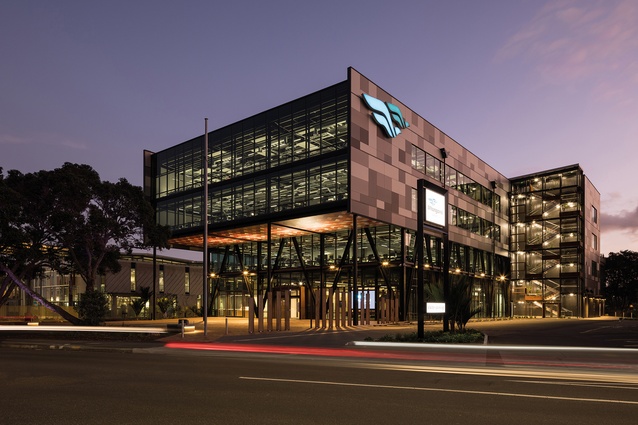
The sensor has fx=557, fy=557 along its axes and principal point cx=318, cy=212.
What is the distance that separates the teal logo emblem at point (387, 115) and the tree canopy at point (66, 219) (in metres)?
19.1


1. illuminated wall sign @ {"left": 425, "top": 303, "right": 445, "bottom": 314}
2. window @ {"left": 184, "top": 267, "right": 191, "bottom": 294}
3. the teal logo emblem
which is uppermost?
the teal logo emblem

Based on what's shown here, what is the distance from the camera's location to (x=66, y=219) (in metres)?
37.5

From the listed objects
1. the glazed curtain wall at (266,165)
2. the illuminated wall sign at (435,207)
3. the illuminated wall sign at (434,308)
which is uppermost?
the glazed curtain wall at (266,165)

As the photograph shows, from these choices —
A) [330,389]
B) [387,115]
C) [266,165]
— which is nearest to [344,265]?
[266,165]

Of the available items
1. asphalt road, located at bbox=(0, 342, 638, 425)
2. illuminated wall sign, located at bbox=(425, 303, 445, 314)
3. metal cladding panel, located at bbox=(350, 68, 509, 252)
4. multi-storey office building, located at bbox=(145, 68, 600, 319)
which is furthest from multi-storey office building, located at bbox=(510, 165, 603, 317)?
asphalt road, located at bbox=(0, 342, 638, 425)

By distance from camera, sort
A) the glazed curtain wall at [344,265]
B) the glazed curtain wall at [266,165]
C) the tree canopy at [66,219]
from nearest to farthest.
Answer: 1. the tree canopy at [66,219]
2. the glazed curtain wall at [266,165]
3. the glazed curtain wall at [344,265]

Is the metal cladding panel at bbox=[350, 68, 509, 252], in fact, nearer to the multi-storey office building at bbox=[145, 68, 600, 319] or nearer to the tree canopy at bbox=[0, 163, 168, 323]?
the multi-storey office building at bbox=[145, 68, 600, 319]

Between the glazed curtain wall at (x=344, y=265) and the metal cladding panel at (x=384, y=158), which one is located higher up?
the metal cladding panel at (x=384, y=158)

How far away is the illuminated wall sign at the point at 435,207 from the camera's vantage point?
24447mm

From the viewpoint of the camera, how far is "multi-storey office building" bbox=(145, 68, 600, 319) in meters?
43.5

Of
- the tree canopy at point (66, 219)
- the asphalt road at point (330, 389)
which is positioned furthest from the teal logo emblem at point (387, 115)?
the asphalt road at point (330, 389)

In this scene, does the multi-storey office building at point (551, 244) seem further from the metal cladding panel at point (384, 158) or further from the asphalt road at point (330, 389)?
the asphalt road at point (330, 389)

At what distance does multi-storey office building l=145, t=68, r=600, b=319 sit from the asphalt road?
20.4 m

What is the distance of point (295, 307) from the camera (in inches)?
2200
